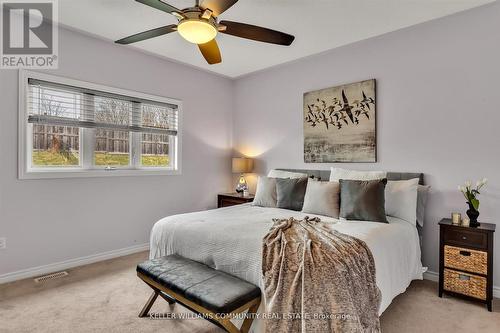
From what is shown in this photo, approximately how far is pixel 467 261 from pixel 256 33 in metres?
2.64

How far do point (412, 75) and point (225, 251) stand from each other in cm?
274

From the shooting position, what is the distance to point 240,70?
4.53 m

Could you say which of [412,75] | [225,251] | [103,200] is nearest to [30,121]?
[103,200]

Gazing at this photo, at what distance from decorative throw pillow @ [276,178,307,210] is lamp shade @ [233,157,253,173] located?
4.01 feet

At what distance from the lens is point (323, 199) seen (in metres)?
2.91

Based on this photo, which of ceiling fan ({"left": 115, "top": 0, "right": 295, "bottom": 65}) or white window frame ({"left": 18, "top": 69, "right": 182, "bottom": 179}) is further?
white window frame ({"left": 18, "top": 69, "right": 182, "bottom": 179})

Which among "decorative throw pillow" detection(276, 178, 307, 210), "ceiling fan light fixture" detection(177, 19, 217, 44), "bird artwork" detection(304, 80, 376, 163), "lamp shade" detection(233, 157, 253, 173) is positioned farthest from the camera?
"lamp shade" detection(233, 157, 253, 173)

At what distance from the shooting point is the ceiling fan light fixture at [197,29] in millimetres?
1984

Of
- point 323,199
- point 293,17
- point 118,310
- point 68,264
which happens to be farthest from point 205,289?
point 293,17

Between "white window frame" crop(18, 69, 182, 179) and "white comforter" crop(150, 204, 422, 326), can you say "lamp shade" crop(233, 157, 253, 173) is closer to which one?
"white window frame" crop(18, 69, 182, 179)

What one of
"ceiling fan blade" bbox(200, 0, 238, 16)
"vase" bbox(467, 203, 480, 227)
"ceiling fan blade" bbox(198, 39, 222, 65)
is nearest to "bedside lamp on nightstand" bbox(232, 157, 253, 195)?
"ceiling fan blade" bbox(198, 39, 222, 65)

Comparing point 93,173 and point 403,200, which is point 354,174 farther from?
point 93,173

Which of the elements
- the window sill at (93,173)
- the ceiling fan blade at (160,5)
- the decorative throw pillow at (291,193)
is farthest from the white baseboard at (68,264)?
the ceiling fan blade at (160,5)

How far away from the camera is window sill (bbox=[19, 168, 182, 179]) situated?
116 inches
